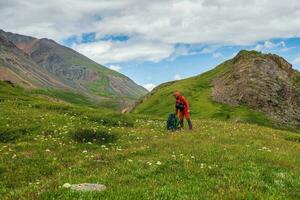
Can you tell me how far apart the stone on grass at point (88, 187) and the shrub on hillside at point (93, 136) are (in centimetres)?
1441

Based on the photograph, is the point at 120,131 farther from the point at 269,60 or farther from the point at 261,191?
the point at 269,60

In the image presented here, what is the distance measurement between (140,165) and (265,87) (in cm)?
8597

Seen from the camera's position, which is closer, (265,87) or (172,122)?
(172,122)

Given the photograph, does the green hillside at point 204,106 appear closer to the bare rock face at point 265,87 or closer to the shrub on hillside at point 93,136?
the bare rock face at point 265,87

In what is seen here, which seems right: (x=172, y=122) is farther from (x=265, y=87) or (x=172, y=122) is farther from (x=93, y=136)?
(x=265, y=87)

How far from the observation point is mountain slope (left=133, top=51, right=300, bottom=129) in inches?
3794

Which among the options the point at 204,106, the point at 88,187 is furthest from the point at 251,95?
the point at 88,187

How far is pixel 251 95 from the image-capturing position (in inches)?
4003

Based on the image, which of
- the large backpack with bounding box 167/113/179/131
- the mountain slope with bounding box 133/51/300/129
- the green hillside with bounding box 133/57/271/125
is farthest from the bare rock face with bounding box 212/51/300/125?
the large backpack with bounding box 167/113/179/131

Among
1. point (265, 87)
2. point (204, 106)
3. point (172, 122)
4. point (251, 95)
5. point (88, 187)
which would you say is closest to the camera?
point (88, 187)

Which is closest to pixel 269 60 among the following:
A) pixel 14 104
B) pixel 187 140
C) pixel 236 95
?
pixel 236 95

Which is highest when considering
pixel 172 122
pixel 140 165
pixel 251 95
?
pixel 251 95

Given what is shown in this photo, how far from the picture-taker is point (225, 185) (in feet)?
52.3

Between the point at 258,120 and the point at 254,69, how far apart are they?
18.6 meters
